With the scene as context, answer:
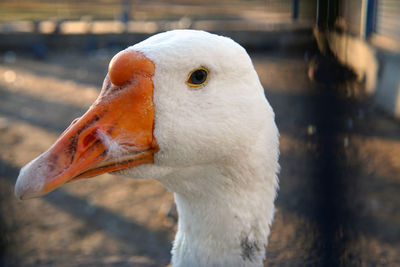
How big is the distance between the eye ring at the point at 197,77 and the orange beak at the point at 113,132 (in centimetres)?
11

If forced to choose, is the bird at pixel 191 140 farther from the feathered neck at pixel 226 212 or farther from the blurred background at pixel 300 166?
the blurred background at pixel 300 166

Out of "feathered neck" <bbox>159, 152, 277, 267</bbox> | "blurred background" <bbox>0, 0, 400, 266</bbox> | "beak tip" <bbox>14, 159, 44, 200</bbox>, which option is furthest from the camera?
"feathered neck" <bbox>159, 152, 277, 267</bbox>

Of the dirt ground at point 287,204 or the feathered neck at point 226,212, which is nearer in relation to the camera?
the dirt ground at point 287,204

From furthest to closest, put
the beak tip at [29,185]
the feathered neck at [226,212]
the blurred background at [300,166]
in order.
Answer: the feathered neck at [226,212] < the blurred background at [300,166] < the beak tip at [29,185]

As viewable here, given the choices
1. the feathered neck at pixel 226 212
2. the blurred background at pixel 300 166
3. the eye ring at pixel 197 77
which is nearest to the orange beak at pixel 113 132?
the eye ring at pixel 197 77

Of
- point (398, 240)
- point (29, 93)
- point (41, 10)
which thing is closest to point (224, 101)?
point (398, 240)

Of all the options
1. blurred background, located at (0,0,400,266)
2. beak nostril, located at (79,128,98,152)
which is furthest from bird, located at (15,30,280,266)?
blurred background, located at (0,0,400,266)

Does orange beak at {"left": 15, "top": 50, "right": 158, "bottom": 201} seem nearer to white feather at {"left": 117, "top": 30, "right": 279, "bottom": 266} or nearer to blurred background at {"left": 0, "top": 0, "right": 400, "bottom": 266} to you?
white feather at {"left": 117, "top": 30, "right": 279, "bottom": 266}

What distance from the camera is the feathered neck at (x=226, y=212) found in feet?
4.01

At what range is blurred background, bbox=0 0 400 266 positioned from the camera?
1.06 m

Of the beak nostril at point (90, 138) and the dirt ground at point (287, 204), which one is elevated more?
the beak nostril at point (90, 138)

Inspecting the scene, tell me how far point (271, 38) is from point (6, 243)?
5.20 m

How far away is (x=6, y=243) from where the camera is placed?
250 centimetres

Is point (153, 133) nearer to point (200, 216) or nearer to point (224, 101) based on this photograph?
point (224, 101)
